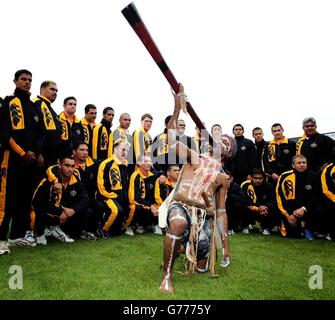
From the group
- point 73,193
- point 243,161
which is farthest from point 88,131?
point 243,161

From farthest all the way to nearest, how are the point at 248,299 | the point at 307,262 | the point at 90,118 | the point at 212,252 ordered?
1. the point at 90,118
2. the point at 307,262
3. the point at 212,252
4. the point at 248,299

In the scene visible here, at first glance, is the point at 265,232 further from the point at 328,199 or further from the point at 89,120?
the point at 89,120

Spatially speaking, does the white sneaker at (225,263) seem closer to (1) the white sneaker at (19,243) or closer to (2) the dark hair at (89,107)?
(1) the white sneaker at (19,243)

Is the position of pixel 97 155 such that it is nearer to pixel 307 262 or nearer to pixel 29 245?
pixel 29 245

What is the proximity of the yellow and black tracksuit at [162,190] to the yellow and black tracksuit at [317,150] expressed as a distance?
3.20 meters

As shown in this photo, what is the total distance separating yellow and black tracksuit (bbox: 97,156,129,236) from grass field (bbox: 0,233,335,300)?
1.82ft

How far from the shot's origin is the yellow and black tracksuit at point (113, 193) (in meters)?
6.99

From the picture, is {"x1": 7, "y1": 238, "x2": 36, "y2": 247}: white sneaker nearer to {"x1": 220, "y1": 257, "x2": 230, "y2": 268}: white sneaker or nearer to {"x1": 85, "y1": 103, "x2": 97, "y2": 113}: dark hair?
{"x1": 220, "y1": 257, "x2": 230, "y2": 268}: white sneaker

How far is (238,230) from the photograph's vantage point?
820cm

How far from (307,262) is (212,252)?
1587 millimetres

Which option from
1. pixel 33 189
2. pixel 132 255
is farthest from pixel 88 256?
pixel 33 189

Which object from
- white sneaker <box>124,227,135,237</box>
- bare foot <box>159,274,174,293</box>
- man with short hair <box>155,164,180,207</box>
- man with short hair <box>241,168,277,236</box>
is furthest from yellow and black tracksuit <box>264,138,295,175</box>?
bare foot <box>159,274,174,293</box>

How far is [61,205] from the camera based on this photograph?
6469mm

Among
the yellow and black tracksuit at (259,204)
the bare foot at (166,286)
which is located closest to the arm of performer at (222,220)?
the bare foot at (166,286)
